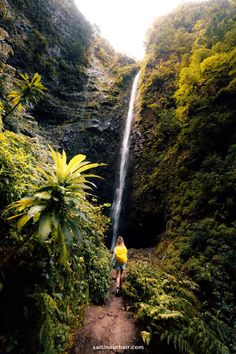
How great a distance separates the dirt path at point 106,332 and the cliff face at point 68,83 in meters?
9.46

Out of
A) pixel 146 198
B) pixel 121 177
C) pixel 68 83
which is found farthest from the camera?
pixel 68 83

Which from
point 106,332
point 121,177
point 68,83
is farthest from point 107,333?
point 68,83

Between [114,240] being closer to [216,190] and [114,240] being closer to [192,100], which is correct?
[216,190]

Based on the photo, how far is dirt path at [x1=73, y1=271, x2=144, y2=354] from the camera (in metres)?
3.57

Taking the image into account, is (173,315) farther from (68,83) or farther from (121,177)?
(68,83)

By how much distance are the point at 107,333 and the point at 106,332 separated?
0.09ft

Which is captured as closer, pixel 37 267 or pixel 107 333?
pixel 37 267

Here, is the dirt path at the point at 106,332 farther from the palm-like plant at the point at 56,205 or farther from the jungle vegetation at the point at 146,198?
the palm-like plant at the point at 56,205

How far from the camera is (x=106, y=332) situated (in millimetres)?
3965

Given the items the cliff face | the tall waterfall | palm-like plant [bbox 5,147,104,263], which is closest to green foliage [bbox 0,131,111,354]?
palm-like plant [bbox 5,147,104,263]

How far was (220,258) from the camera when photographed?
6.05 meters

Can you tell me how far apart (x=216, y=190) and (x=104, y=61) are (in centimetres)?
1884

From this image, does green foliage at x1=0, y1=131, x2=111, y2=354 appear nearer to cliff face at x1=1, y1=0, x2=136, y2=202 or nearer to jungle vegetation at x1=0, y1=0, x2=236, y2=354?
jungle vegetation at x1=0, y1=0, x2=236, y2=354

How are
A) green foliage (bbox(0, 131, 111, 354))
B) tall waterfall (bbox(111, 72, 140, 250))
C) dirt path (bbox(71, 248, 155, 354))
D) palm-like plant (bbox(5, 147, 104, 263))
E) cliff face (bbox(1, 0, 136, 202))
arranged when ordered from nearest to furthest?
1. palm-like plant (bbox(5, 147, 104, 263))
2. green foliage (bbox(0, 131, 111, 354))
3. dirt path (bbox(71, 248, 155, 354))
4. tall waterfall (bbox(111, 72, 140, 250))
5. cliff face (bbox(1, 0, 136, 202))
